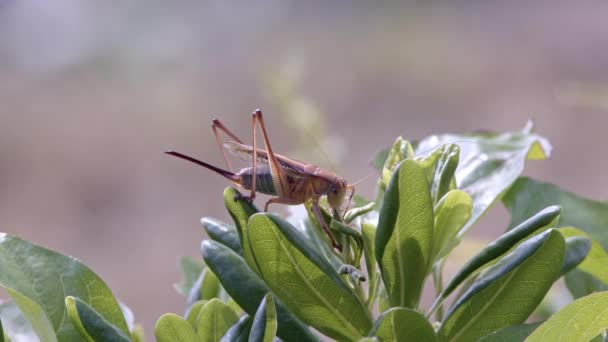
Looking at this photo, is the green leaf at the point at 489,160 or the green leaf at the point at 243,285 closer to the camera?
the green leaf at the point at 243,285

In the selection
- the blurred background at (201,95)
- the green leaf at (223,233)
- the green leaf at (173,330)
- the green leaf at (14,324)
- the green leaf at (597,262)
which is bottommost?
the blurred background at (201,95)

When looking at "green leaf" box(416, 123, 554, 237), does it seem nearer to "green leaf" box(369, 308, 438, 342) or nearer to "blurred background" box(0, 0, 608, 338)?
"green leaf" box(369, 308, 438, 342)

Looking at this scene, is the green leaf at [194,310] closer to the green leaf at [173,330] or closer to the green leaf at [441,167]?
the green leaf at [173,330]

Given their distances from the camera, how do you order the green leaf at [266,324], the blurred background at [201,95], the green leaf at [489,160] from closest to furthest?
the green leaf at [266,324], the green leaf at [489,160], the blurred background at [201,95]

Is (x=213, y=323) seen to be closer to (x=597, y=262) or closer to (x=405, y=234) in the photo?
(x=405, y=234)

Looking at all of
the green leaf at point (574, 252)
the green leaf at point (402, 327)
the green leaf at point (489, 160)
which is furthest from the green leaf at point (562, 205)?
the green leaf at point (402, 327)

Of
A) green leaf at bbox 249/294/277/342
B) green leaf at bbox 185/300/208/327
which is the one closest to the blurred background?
green leaf at bbox 185/300/208/327

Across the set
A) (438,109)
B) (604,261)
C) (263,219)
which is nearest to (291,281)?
(263,219)
